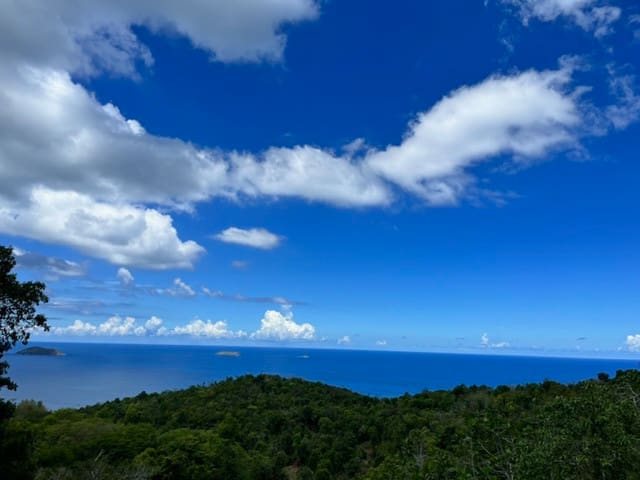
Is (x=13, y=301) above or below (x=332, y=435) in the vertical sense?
above

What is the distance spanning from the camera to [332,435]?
42844 millimetres

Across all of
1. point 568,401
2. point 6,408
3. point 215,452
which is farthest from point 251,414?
point 568,401

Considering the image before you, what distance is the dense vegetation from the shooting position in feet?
26.3

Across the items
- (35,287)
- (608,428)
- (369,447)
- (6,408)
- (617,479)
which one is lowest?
(369,447)

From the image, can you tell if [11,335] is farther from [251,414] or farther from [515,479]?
[251,414]

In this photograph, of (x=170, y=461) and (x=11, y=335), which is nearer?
(x=11, y=335)

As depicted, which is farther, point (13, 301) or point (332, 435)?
point (332, 435)

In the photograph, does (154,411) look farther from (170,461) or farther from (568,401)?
(568,401)

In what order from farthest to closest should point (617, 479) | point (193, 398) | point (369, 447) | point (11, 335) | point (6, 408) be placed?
1. point (193, 398)
2. point (369, 447)
3. point (6, 408)
4. point (11, 335)
5. point (617, 479)

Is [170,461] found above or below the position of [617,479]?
below

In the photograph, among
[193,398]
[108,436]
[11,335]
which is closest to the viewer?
[11,335]

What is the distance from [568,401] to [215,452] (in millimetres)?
28653

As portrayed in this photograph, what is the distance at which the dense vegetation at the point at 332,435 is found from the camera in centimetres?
801

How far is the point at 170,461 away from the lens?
30.0 metres
